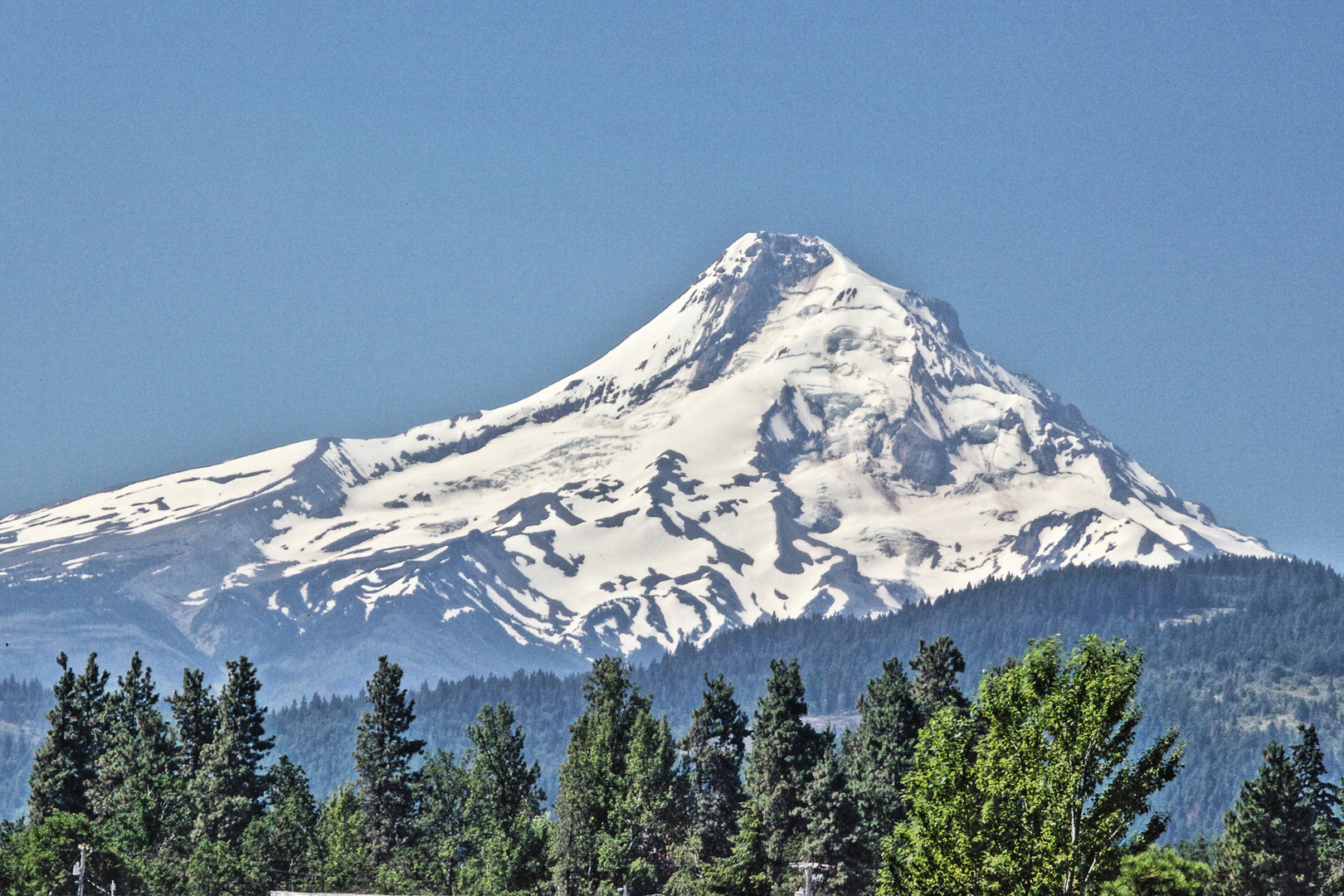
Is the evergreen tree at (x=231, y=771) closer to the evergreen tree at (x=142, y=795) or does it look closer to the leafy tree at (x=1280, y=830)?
the evergreen tree at (x=142, y=795)

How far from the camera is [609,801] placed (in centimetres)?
14400

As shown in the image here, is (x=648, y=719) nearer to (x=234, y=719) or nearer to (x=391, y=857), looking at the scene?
(x=391, y=857)

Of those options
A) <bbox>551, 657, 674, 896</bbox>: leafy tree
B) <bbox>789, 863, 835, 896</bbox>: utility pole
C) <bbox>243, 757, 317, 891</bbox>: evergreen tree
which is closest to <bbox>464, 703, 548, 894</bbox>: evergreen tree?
<bbox>551, 657, 674, 896</bbox>: leafy tree

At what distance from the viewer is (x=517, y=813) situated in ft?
488

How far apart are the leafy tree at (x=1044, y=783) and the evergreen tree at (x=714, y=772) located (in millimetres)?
71621

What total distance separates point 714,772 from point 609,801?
831 cm

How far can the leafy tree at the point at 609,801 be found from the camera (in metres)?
138

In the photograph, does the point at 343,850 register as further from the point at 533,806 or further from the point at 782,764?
the point at 782,764

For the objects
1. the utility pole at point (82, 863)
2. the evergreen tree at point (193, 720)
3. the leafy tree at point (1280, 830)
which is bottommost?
the leafy tree at point (1280, 830)

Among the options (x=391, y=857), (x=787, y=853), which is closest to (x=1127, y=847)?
(x=787, y=853)

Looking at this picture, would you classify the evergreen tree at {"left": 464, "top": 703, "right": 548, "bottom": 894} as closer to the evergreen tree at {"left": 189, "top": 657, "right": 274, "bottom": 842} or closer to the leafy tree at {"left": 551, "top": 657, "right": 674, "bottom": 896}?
the leafy tree at {"left": 551, "top": 657, "right": 674, "bottom": 896}

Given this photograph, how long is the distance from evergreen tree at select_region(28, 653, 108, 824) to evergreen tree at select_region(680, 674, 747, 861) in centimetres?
4812

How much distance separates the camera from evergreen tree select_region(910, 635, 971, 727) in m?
154

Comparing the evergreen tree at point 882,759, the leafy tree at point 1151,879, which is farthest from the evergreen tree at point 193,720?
the leafy tree at point 1151,879
